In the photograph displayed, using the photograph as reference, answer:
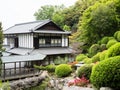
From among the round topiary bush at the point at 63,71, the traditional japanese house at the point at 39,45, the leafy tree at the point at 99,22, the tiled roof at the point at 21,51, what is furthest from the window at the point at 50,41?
the round topiary bush at the point at 63,71

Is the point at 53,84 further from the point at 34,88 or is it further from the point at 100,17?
the point at 100,17

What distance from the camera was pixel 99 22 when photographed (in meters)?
23.9

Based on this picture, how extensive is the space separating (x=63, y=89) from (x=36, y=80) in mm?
3156

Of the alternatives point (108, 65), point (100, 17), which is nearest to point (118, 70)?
point (108, 65)

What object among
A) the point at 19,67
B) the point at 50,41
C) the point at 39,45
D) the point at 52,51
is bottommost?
the point at 19,67

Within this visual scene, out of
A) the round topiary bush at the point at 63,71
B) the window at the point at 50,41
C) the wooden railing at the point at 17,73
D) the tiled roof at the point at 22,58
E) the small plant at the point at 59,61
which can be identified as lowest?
the wooden railing at the point at 17,73

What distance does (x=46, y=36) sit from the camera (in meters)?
27.3

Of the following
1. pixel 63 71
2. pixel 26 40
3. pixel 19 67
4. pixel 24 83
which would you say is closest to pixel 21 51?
pixel 26 40

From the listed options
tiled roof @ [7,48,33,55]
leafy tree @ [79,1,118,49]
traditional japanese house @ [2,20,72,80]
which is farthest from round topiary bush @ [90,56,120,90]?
tiled roof @ [7,48,33,55]

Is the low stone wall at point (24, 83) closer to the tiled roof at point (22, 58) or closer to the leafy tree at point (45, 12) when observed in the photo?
the tiled roof at point (22, 58)

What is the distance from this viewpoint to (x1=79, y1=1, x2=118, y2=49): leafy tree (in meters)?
23.6

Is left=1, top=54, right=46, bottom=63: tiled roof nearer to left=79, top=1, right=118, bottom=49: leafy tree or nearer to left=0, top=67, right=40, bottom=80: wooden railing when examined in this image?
left=0, top=67, right=40, bottom=80: wooden railing

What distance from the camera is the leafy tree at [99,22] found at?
23625mm

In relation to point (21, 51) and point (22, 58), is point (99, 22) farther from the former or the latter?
point (21, 51)
